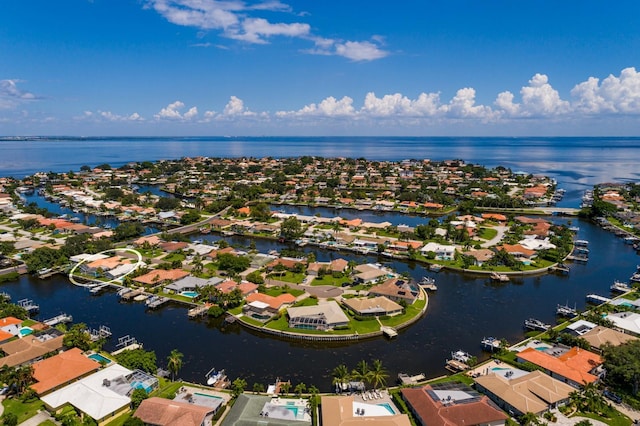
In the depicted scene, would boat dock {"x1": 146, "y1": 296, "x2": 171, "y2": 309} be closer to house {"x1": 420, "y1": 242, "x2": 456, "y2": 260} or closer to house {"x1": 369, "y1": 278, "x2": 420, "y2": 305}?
house {"x1": 369, "y1": 278, "x2": 420, "y2": 305}

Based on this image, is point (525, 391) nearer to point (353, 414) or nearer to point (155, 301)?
point (353, 414)

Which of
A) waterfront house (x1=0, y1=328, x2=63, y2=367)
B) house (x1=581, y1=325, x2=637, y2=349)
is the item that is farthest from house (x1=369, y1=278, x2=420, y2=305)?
waterfront house (x1=0, y1=328, x2=63, y2=367)

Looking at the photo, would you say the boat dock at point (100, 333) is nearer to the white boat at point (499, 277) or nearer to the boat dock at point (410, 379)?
the boat dock at point (410, 379)

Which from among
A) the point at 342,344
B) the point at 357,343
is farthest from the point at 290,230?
the point at 357,343

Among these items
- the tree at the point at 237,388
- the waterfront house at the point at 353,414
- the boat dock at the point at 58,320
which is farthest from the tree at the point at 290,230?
the waterfront house at the point at 353,414

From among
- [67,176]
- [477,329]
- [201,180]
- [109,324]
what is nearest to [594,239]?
[477,329]
